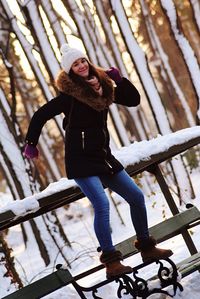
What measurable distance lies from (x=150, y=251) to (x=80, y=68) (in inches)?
59.4

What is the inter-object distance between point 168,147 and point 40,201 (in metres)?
1.20

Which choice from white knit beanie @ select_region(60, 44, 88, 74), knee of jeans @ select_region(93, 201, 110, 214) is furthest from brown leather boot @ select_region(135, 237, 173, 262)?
white knit beanie @ select_region(60, 44, 88, 74)

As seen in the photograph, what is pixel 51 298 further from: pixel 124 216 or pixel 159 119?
pixel 124 216

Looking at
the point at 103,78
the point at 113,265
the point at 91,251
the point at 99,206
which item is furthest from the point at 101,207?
the point at 91,251

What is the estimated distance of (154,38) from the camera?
18906mm

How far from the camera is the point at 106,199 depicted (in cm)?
411

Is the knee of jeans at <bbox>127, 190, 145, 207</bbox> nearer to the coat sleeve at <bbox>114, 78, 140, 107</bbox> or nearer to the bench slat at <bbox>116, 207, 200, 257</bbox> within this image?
the bench slat at <bbox>116, 207, 200, 257</bbox>

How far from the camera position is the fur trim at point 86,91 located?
401 cm

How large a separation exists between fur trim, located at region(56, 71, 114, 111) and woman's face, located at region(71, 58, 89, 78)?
77mm

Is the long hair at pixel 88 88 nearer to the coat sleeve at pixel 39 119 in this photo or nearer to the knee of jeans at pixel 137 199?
the coat sleeve at pixel 39 119

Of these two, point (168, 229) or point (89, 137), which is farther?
point (168, 229)

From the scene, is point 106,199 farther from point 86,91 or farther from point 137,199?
point 86,91

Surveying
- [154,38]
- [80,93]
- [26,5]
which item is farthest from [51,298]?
[154,38]

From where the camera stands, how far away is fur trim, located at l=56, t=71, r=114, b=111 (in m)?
4.01
